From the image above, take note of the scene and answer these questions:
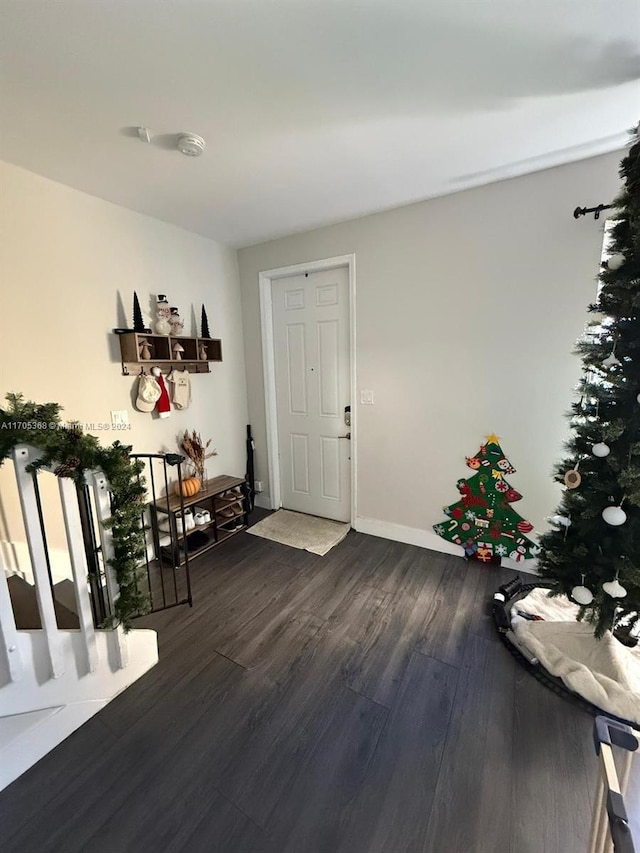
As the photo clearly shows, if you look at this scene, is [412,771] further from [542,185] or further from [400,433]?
[542,185]

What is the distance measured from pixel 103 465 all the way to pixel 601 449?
6.76 ft

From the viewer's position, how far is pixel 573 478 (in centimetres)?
159

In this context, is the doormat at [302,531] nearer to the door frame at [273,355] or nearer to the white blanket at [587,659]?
the door frame at [273,355]

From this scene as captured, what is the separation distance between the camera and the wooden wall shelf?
8.13ft

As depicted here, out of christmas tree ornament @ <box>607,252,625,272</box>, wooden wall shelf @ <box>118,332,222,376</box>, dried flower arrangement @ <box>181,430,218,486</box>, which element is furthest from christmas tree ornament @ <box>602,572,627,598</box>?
wooden wall shelf @ <box>118,332,222,376</box>

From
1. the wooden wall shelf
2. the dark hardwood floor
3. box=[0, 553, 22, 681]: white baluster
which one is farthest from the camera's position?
the wooden wall shelf

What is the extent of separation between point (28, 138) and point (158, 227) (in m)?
1.02

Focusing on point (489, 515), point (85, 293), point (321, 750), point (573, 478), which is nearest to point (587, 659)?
point (573, 478)

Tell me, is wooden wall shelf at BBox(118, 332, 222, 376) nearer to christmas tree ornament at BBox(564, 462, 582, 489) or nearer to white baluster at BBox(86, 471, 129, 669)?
white baluster at BBox(86, 471, 129, 669)

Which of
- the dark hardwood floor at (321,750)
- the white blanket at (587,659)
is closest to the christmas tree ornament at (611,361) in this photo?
the white blanket at (587,659)

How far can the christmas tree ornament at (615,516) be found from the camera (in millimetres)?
1429

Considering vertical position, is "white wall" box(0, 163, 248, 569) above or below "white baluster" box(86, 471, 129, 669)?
above

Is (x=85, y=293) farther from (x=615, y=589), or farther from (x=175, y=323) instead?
(x=615, y=589)

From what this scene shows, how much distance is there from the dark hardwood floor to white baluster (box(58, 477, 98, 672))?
1.08 ft
